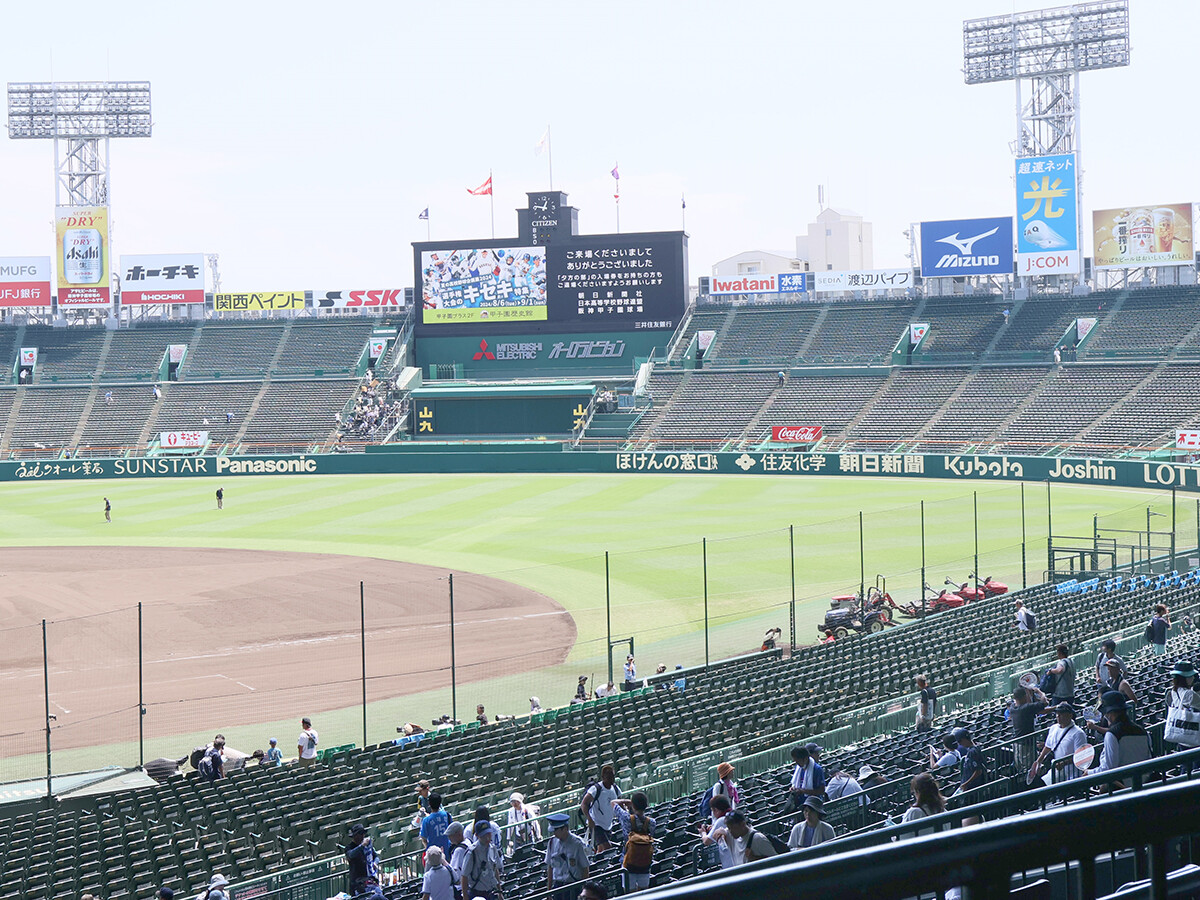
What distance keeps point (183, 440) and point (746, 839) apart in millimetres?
78344

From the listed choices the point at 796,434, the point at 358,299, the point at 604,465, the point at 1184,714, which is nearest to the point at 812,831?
the point at 1184,714

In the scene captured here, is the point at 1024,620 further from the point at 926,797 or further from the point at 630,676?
the point at 926,797

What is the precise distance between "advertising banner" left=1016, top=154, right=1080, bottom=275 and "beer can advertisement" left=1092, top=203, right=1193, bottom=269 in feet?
11.2

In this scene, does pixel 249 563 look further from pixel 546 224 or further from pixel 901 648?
pixel 546 224

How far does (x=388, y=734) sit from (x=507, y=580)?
15.0 meters

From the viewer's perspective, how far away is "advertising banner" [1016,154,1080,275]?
76.2m

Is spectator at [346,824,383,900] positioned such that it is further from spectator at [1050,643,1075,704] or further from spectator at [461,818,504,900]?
spectator at [1050,643,1075,704]

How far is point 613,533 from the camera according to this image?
4756 centimetres

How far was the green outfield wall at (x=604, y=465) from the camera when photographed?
59188mm

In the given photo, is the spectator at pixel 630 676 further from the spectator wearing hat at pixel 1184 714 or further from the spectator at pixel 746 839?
the spectator at pixel 746 839

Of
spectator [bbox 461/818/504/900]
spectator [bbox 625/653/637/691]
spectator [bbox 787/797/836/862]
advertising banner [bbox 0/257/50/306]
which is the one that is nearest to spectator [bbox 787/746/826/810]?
spectator [bbox 787/797/836/862]

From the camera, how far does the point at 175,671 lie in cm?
2834

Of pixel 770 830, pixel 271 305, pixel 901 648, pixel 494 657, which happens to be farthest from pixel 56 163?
pixel 770 830

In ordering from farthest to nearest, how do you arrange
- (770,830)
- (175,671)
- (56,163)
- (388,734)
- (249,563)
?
1. (56,163)
2. (249,563)
3. (175,671)
4. (388,734)
5. (770,830)
